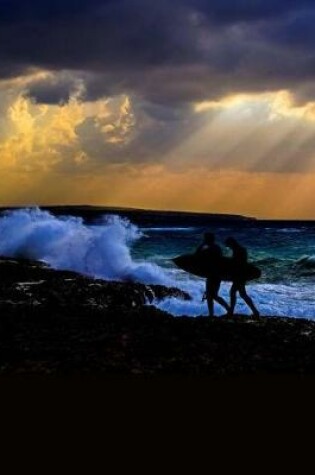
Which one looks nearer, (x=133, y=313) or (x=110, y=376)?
(x=110, y=376)

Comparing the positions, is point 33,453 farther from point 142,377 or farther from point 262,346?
point 262,346

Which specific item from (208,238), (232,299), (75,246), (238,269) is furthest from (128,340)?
(75,246)

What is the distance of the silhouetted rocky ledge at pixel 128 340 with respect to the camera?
9.61m

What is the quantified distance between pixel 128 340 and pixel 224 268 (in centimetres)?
428

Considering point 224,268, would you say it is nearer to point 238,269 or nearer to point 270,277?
point 238,269

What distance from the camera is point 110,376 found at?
29.5 ft

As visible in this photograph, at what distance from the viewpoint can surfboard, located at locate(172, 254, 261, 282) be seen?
14.8 metres

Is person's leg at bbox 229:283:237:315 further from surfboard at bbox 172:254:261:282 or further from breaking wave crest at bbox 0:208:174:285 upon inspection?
breaking wave crest at bbox 0:208:174:285

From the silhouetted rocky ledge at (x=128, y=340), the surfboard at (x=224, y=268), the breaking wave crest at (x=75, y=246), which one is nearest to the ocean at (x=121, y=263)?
the breaking wave crest at (x=75, y=246)

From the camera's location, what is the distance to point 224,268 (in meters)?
14.7

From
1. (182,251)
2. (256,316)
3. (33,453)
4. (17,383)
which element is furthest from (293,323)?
(182,251)

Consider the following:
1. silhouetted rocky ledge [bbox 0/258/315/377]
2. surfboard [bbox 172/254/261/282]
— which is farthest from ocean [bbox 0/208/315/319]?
silhouetted rocky ledge [bbox 0/258/315/377]

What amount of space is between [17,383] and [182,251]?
4361cm

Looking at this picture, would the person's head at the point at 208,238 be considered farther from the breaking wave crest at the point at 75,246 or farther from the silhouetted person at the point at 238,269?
the breaking wave crest at the point at 75,246
